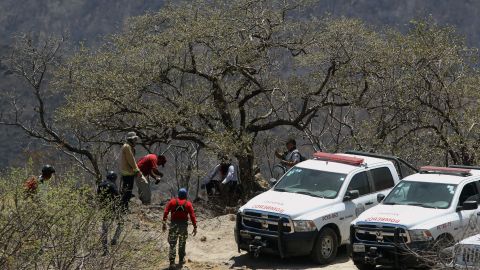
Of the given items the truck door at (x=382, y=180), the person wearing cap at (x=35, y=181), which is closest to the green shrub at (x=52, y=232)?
the person wearing cap at (x=35, y=181)

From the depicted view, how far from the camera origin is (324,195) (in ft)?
44.4

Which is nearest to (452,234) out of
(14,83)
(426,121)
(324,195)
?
(324,195)

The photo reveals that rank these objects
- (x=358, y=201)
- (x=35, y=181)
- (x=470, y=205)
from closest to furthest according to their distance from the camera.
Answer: (x=35, y=181), (x=470, y=205), (x=358, y=201)

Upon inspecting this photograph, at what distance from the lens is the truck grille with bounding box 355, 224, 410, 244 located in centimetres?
1200

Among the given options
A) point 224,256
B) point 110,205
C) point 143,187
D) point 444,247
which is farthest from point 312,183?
point 110,205

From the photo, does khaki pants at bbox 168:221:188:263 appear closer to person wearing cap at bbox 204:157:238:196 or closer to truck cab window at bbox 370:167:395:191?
truck cab window at bbox 370:167:395:191

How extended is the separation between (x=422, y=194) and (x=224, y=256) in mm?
3765

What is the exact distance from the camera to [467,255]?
10164mm

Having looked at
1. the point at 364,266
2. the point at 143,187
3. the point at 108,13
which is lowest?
the point at 364,266

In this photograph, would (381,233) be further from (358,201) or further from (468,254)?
(468,254)

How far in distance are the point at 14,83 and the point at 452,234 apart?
3153 inches

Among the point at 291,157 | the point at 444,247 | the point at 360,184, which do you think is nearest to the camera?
the point at 444,247

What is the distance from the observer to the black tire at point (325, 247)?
12.9m

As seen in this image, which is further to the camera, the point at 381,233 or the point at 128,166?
the point at 128,166
